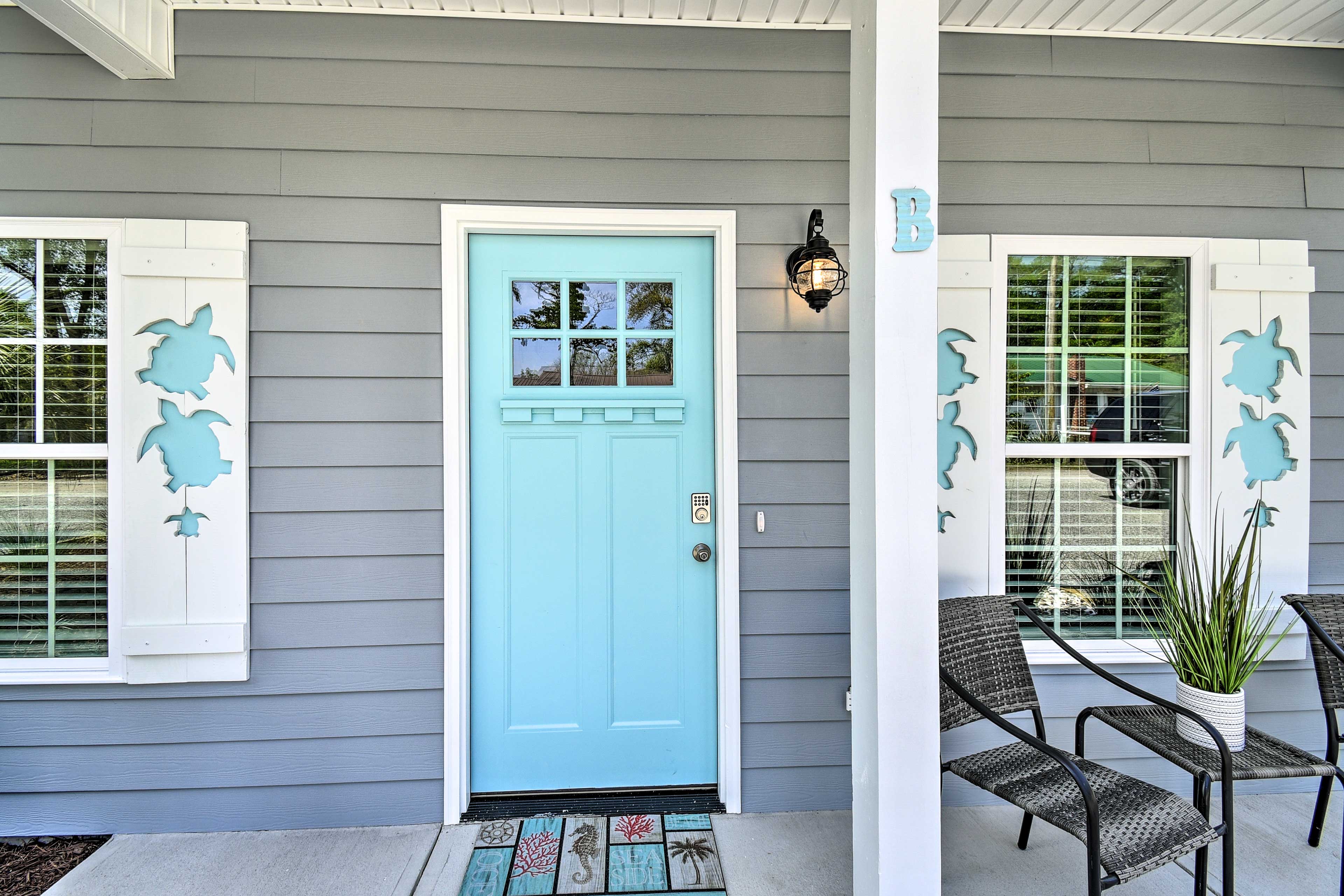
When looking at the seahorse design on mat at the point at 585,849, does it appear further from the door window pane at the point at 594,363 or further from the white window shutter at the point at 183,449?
the door window pane at the point at 594,363

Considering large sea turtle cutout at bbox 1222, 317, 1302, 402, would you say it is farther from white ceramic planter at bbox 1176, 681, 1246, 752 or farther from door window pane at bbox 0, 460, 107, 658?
door window pane at bbox 0, 460, 107, 658

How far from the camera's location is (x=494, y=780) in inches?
85.4

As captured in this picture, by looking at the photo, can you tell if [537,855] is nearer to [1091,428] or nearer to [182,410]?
[182,410]

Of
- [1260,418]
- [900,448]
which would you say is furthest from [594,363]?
[1260,418]

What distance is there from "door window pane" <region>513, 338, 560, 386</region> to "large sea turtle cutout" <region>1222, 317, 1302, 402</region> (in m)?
2.32

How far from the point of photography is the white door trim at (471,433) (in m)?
2.07

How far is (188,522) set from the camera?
2.00m

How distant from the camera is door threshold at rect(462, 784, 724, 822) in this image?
6.89ft

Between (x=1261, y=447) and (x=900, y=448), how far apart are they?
180 centimetres

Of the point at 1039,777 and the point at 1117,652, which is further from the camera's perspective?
the point at 1117,652

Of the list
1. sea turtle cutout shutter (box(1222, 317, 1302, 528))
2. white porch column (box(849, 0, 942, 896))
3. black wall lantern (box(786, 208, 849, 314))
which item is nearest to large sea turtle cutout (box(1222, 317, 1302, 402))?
sea turtle cutout shutter (box(1222, 317, 1302, 528))

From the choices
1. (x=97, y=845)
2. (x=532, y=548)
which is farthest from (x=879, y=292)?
(x=97, y=845)

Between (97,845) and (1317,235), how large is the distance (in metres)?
4.57

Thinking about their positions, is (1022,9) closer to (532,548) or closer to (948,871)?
(532,548)
